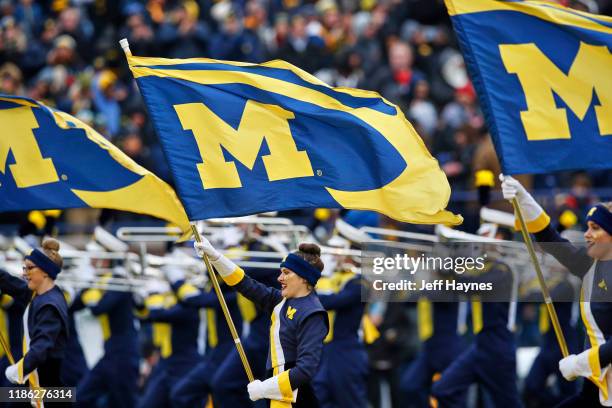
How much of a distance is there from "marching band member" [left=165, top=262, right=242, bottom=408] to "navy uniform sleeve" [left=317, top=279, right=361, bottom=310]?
38.6 inches

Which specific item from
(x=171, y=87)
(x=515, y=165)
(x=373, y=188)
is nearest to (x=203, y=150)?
(x=171, y=87)

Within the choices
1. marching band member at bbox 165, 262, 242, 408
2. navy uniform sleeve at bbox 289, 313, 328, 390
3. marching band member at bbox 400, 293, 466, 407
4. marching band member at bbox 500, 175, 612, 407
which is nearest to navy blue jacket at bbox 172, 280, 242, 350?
marching band member at bbox 165, 262, 242, 408

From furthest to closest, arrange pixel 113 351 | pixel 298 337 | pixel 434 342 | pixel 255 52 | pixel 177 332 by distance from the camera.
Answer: pixel 255 52, pixel 113 351, pixel 177 332, pixel 434 342, pixel 298 337

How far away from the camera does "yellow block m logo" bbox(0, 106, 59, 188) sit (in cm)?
1020

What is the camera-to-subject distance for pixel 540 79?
28.5 feet

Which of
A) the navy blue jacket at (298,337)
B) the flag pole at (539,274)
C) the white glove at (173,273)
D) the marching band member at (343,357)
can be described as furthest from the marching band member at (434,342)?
the flag pole at (539,274)

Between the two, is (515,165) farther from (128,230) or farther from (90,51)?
(90,51)

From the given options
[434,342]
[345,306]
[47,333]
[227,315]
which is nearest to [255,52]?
[434,342]

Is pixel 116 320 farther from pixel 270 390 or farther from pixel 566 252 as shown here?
pixel 566 252

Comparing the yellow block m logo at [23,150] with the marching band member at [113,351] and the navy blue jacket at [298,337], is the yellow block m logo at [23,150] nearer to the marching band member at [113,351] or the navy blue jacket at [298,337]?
the navy blue jacket at [298,337]

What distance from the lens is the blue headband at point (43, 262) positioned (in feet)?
33.3

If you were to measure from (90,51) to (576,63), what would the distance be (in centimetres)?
1233

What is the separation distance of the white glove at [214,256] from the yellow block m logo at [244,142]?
1.29 ft

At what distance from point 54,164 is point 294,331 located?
8.15 ft
